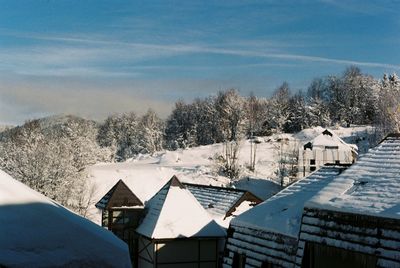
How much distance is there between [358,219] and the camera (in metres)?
12.1

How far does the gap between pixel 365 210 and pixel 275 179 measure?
46.9 m

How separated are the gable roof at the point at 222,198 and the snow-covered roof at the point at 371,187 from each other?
36.9ft

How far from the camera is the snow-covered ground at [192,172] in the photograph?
50562mm

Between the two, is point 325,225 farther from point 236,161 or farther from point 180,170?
point 236,161

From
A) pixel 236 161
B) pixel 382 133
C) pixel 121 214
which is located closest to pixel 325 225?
pixel 121 214

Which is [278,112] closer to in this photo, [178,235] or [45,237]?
[178,235]

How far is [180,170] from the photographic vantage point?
59.4 m

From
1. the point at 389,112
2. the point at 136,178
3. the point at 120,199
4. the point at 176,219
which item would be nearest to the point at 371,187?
the point at 176,219

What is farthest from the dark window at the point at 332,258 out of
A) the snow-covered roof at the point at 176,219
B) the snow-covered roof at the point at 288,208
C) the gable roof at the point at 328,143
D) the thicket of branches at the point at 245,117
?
the thicket of branches at the point at 245,117

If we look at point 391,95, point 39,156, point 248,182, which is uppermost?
point 391,95

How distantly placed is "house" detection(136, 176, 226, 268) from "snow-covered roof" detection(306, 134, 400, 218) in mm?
8732

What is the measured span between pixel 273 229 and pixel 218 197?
11.2 metres

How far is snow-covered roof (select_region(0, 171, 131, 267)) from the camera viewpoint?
4621mm

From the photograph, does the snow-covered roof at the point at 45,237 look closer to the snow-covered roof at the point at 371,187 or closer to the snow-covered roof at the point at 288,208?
the snow-covered roof at the point at 371,187
